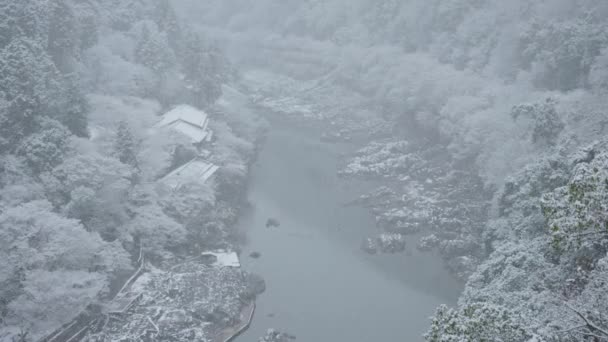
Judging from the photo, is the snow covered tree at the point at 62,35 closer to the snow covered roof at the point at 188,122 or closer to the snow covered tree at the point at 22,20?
the snow covered tree at the point at 22,20

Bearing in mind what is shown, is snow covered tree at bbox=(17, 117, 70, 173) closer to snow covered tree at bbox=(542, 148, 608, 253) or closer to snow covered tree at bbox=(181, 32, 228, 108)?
snow covered tree at bbox=(181, 32, 228, 108)

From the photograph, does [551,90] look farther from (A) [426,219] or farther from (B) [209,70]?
(B) [209,70]

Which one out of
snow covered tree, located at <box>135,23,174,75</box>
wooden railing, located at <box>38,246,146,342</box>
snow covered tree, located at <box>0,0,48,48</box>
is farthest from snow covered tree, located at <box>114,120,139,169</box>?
snow covered tree, located at <box>135,23,174,75</box>

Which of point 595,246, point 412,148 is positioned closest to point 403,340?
point 595,246

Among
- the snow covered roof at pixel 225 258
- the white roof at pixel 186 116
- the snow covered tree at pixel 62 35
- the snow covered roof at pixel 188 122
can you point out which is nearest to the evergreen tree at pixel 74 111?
the snow covered tree at pixel 62 35

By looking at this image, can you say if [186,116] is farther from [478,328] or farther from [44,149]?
[478,328]

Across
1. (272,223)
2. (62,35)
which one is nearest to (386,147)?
(272,223)

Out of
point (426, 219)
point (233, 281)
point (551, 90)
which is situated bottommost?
point (233, 281)
